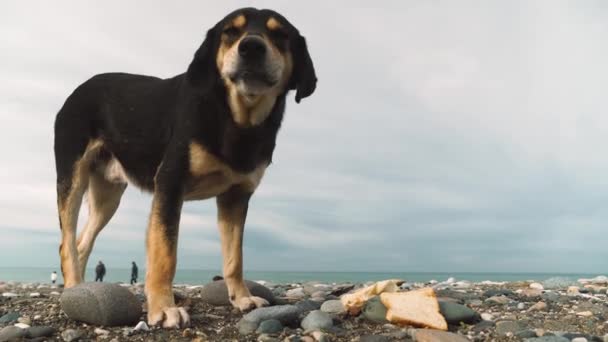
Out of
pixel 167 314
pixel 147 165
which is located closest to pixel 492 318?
pixel 167 314

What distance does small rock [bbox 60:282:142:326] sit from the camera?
216 inches

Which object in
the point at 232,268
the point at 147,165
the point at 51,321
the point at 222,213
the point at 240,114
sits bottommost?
the point at 51,321

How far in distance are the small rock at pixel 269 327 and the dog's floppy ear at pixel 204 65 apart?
228cm

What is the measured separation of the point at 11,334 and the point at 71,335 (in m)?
0.54

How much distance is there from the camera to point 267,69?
514cm

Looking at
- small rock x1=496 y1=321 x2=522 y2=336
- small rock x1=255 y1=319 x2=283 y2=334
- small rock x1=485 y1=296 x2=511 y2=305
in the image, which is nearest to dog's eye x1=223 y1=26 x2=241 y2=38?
small rock x1=255 y1=319 x2=283 y2=334

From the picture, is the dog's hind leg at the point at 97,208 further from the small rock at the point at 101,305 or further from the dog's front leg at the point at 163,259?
the dog's front leg at the point at 163,259

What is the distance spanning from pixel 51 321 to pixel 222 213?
2029 millimetres

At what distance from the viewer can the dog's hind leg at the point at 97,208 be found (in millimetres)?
7703

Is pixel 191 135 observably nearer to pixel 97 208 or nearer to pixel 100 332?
pixel 100 332

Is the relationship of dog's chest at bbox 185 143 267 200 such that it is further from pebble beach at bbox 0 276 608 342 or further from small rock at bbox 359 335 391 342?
small rock at bbox 359 335 391 342

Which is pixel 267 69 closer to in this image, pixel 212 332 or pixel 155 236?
pixel 155 236

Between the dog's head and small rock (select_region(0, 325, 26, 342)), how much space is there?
2.76 m

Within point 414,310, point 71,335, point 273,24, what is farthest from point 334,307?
point 273,24
